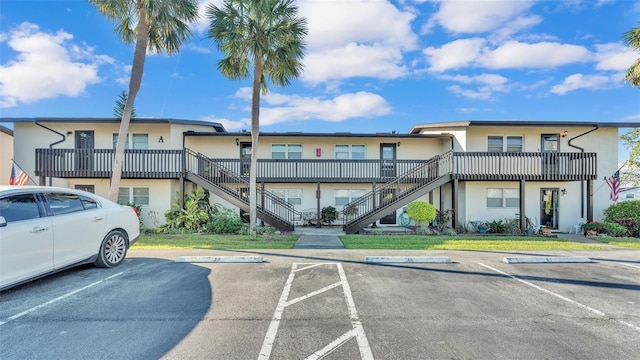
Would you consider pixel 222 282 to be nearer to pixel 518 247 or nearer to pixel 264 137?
pixel 518 247

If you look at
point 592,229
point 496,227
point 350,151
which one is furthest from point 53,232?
point 592,229

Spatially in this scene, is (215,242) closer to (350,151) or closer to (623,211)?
(350,151)

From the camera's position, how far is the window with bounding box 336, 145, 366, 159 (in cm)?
1642

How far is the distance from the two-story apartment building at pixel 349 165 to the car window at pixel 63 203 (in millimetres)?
7511

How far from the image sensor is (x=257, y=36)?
35.4ft

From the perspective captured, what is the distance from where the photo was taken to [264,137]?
16.0 meters

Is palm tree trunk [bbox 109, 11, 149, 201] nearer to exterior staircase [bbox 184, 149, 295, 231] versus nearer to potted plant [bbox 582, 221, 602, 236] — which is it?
exterior staircase [bbox 184, 149, 295, 231]

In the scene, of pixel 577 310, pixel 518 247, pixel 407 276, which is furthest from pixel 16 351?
pixel 518 247

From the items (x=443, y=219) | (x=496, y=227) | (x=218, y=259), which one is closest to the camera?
(x=218, y=259)

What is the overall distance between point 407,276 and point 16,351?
19.0 feet

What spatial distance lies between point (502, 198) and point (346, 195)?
322 inches

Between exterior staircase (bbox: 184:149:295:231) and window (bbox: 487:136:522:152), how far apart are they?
36.4ft

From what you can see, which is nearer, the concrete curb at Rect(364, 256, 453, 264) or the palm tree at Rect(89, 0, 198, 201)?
the concrete curb at Rect(364, 256, 453, 264)

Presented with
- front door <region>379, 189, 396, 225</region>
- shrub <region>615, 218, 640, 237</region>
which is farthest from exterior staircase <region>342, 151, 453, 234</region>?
shrub <region>615, 218, 640, 237</region>
